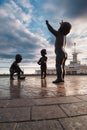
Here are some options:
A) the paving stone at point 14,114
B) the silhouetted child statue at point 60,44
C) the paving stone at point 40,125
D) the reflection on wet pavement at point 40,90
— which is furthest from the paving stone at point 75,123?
the silhouetted child statue at point 60,44

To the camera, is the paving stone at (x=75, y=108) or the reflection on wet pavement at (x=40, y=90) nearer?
the paving stone at (x=75, y=108)

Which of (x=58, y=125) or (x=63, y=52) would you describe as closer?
(x=58, y=125)

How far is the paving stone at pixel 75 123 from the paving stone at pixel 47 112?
0.61 feet

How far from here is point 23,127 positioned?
188cm

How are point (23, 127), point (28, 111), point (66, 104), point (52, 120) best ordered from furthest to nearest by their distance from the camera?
point (66, 104) < point (28, 111) < point (52, 120) < point (23, 127)

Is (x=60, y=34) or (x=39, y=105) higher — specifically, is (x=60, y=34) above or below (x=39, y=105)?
above

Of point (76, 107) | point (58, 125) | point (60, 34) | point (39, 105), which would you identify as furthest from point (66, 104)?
point (60, 34)

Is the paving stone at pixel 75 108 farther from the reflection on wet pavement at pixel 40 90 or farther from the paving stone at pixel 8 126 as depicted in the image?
the reflection on wet pavement at pixel 40 90

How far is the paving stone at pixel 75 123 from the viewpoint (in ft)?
6.14

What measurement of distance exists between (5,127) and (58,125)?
1.92 ft

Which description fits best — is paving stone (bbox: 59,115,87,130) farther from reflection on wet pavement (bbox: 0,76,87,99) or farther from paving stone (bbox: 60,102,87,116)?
reflection on wet pavement (bbox: 0,76,87,99)

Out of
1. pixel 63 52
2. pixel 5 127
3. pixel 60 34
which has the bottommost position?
pixel 5 127

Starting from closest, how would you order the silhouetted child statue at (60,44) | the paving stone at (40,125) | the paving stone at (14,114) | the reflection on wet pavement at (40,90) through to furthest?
1. the paving stone at (40,125)
2. the paving stone at (14,114)
3. the reflection on wet pavement at (40,90)
4. the silhouetted child statue at (60,44)

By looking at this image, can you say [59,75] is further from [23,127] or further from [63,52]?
[23,127]
